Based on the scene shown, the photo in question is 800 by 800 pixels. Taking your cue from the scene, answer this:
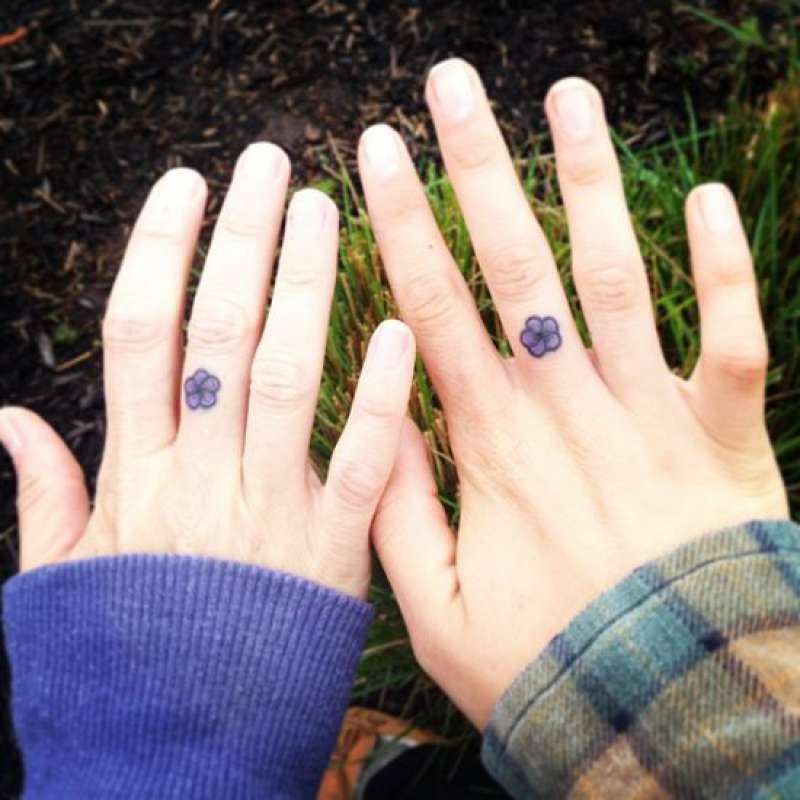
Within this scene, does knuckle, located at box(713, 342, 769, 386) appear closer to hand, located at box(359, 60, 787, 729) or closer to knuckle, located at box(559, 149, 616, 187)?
hand, located at box(359, 60, 787, 729)

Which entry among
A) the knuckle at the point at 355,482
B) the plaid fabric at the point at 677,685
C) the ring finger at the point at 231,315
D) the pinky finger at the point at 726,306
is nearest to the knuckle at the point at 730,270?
the pinky finger at the point at 726,306

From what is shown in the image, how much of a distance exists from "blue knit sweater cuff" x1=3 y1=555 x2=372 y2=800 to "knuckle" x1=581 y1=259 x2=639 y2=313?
1.91ft

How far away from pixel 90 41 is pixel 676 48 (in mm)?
1483

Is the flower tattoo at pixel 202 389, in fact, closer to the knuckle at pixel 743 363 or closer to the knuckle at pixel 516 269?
the knuckle at pixel 516 269

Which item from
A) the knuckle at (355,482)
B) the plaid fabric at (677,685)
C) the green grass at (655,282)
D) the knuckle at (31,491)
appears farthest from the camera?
the green grass at (655,282)

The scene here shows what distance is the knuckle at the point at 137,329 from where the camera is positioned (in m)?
1.54

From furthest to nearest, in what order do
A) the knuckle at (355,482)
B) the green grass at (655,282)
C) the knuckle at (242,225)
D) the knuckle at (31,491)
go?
1. the green grass at (655,282)
2. the knuckle at (31,491)
3. the knuckle at (242,225)
4. the knuckle at (355,482)

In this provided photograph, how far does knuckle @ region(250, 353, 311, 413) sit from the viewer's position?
1.47 metres

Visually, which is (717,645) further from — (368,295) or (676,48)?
(676,48)

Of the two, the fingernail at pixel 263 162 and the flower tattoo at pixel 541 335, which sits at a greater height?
the fingernail at pixel 263 162

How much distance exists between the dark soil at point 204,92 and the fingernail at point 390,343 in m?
1.08

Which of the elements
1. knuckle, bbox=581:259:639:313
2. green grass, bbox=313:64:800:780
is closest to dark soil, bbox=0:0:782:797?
green grass, bbox=313:64:800:780

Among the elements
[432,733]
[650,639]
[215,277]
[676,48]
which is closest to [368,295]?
[215,277]

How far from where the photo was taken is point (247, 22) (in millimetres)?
2469
